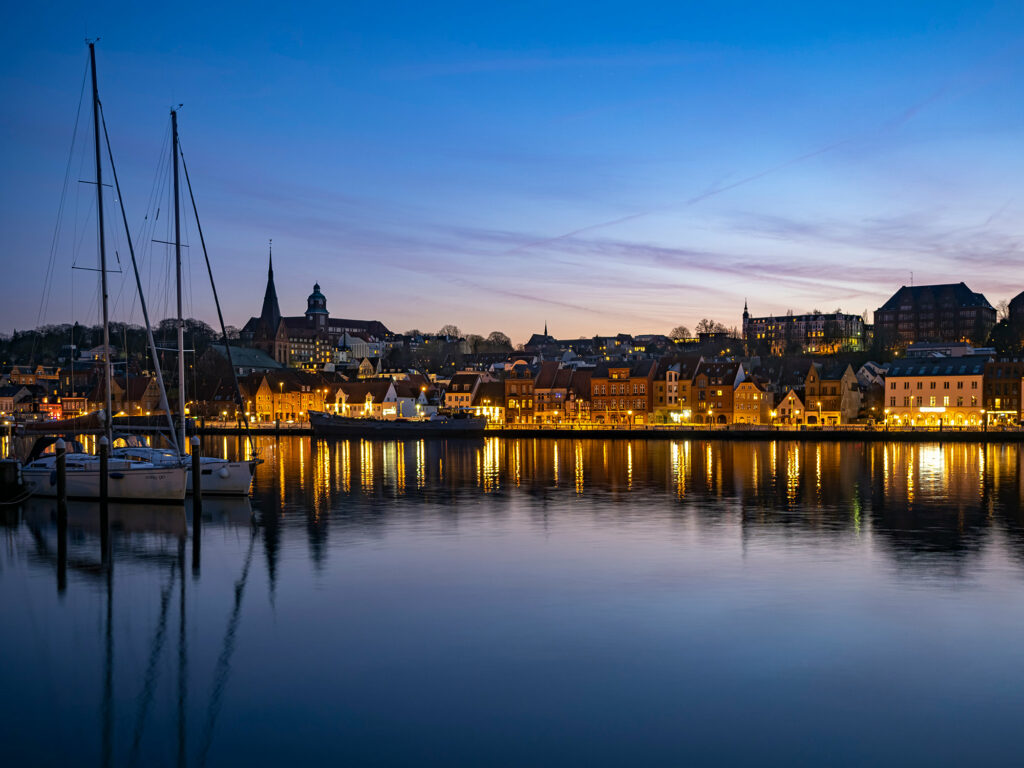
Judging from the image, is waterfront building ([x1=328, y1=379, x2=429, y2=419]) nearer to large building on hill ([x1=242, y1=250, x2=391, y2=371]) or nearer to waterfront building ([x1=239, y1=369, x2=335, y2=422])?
waterfront building ([x1=239, y1=369, x2=335, y2=422])

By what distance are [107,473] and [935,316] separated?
134 m

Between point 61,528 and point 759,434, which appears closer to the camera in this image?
point 61,528

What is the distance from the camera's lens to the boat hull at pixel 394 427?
79250 mm

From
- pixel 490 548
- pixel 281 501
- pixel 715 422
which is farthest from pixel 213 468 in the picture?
pixel 715 422

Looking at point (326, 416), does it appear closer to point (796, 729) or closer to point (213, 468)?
point (213, 468)

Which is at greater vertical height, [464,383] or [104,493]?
[464,383]

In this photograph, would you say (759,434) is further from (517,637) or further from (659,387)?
(517,637)

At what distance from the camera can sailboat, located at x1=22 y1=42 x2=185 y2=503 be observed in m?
26.8

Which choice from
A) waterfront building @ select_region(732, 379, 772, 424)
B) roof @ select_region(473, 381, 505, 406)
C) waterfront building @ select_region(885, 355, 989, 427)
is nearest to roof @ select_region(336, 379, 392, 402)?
roof @ select_region(473, 381, 505, 406)

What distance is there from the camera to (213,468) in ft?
96.5

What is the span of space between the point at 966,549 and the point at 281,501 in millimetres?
21268

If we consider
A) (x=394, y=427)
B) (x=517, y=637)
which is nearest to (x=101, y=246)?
(x=517, y=637)

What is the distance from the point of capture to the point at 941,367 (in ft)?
269

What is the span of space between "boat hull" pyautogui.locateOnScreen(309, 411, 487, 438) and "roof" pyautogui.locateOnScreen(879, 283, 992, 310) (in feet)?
294
